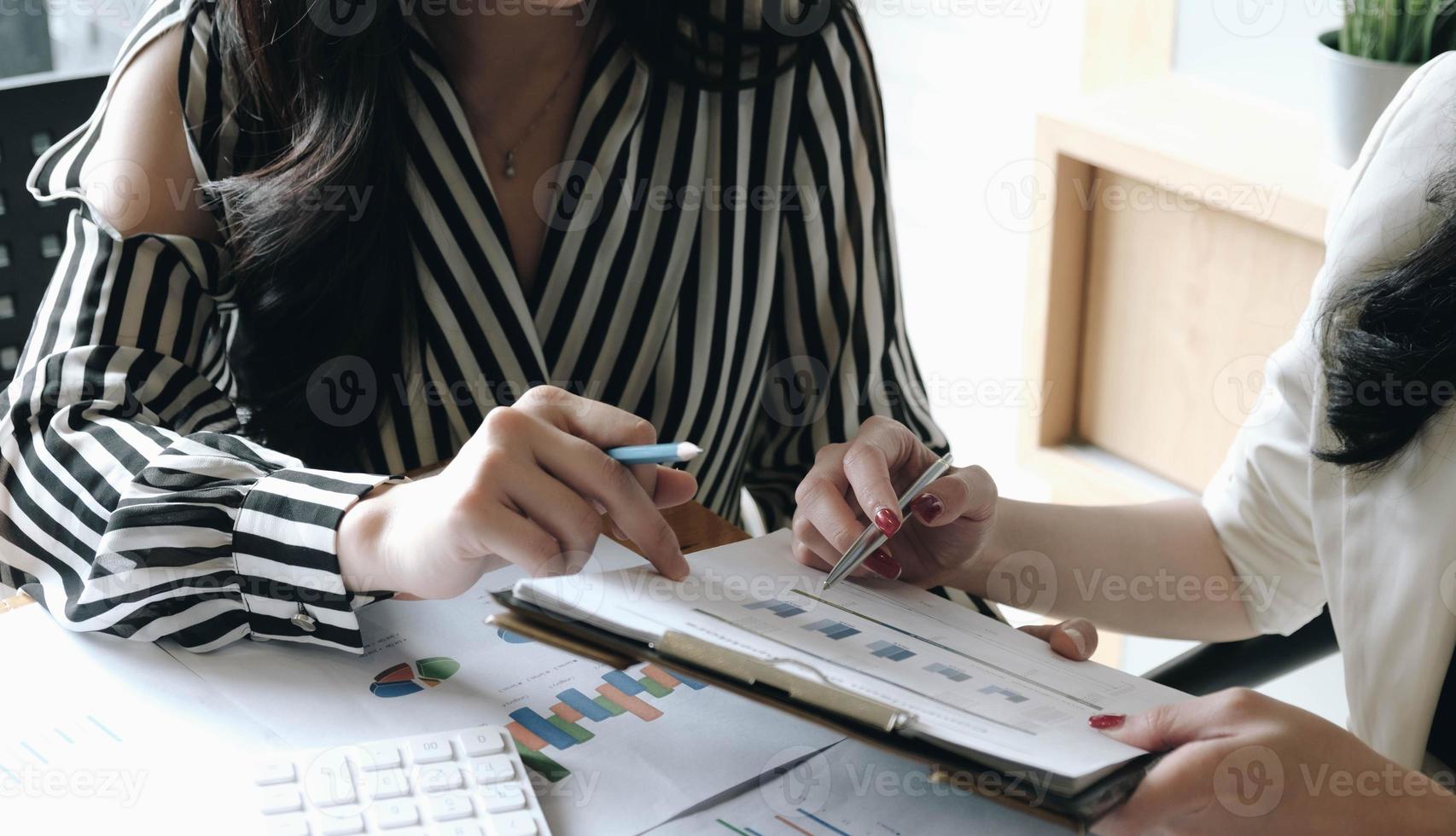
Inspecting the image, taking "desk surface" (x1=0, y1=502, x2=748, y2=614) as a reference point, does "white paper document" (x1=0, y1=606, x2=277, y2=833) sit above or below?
below

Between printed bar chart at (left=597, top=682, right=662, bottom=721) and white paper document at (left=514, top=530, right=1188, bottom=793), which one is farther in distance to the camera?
printed bar chart at (left=597, top=682, right=662, bottom=721)

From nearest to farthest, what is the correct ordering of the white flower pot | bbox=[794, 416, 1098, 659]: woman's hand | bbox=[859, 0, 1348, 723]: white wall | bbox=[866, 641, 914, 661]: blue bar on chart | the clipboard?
the clipboard, bbox=[866, 641, 914, 661]: blue bar on chart, bbox=[794, 416, 1098, 659]: woman's hand, the white flower pot, bbox=[859, 0, 1348, 723]: white wall

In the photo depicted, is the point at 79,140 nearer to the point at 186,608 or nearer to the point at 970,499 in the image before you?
the point at 186,608

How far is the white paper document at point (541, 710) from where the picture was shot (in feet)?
2.33

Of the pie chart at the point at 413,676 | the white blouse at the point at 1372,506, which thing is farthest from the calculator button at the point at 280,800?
the white blouse at the point at 1372,506

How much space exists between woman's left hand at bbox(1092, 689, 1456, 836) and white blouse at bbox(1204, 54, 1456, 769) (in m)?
0.21

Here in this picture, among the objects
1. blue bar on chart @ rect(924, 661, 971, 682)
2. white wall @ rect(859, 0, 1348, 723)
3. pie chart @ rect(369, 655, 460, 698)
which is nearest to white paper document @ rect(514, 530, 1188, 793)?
blue bar on chart @ rect(924, 661, 971, 682)

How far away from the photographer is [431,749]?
0.72 m

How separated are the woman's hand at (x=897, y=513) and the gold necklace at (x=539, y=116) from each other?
41 centimetres

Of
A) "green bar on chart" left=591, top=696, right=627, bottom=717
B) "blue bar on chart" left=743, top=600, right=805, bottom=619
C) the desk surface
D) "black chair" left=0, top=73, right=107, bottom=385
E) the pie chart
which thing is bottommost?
"green bar on chart" left=591, top=696, right=627, bottom=717

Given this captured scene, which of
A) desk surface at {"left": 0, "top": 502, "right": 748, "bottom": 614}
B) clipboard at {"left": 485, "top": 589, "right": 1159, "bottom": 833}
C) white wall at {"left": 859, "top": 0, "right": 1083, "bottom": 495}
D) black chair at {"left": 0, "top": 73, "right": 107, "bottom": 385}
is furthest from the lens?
white wall at {"left": 859, "top": 0, "right": 1083, "bottom": 495}

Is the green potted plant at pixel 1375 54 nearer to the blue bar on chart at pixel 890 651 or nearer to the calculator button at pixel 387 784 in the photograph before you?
the blue bar on chart at pixel 890 651

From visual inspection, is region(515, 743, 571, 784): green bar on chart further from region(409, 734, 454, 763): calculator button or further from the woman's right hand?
the woman's right hand

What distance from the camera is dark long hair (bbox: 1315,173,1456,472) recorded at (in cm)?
89
